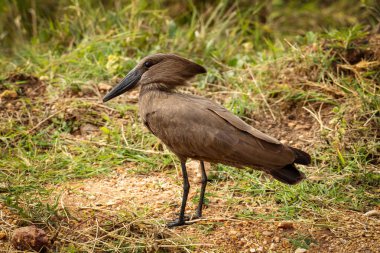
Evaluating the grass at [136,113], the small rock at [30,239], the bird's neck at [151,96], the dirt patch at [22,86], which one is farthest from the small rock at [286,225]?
the dirt patch at [22,86]

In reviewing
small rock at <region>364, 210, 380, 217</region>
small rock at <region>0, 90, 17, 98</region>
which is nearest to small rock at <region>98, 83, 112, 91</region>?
small rock at <region>0, 90, 17, 98</region>

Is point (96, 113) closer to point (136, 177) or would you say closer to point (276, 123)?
point (136, 177)

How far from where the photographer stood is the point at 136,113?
582 cm

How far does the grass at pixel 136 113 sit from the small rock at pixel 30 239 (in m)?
0.12

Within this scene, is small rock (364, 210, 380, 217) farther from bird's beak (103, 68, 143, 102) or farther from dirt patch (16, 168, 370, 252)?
bird's beak (103, 68, 143, 102)

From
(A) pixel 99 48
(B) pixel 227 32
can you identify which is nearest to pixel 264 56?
(B) pixel 227 32

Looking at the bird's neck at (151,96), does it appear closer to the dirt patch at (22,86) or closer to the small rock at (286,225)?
the small rock at (286,225)

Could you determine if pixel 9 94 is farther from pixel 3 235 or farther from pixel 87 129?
pixel 3 235

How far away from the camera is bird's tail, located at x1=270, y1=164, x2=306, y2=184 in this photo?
4035 millimetres

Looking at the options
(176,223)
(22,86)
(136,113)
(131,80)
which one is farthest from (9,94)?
(176,223)

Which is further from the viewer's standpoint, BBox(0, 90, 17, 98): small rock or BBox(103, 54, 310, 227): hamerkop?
BBox(0, 90, 17, 98): small rock

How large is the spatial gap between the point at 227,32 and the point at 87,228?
366 cm

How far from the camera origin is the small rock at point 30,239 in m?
3.76

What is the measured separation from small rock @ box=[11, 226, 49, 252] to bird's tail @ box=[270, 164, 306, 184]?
1.45 metres
